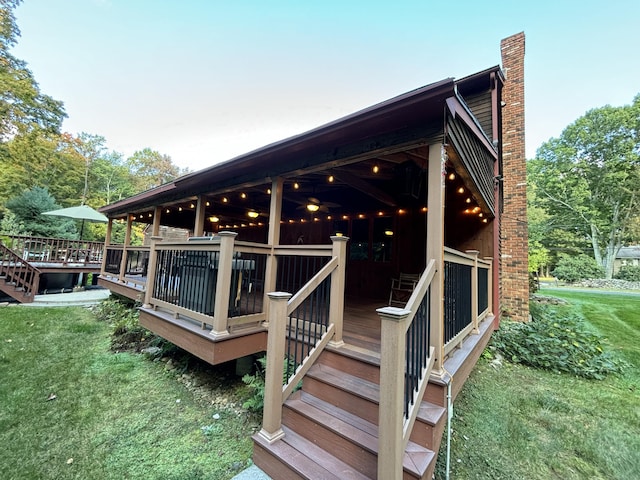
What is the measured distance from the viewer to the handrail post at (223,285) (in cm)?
307

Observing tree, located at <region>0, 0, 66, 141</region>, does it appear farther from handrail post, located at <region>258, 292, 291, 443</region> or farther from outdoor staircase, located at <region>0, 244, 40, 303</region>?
handrail post, located at <region>258, 292, 291, 443</region>

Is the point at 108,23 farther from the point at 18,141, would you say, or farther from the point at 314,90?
the point at 314,90

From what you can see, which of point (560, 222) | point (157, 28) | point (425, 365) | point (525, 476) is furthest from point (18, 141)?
point (560, 222)

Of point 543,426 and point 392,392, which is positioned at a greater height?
point 392,392

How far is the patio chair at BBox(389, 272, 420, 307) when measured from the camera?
17.6 feet

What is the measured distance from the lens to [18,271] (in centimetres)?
793

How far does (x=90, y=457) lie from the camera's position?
236 centimetres

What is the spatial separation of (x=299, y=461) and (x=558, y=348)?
18.9ft

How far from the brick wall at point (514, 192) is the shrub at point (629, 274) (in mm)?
24575

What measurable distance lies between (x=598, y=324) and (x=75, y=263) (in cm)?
1855

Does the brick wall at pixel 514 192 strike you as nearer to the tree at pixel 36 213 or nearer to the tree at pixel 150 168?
the tree at pixel 36 213

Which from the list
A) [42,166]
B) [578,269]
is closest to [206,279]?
[42,166]

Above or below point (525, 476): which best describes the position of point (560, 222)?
Answer: above

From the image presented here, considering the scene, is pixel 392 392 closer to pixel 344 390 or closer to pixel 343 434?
pixel 343 434
